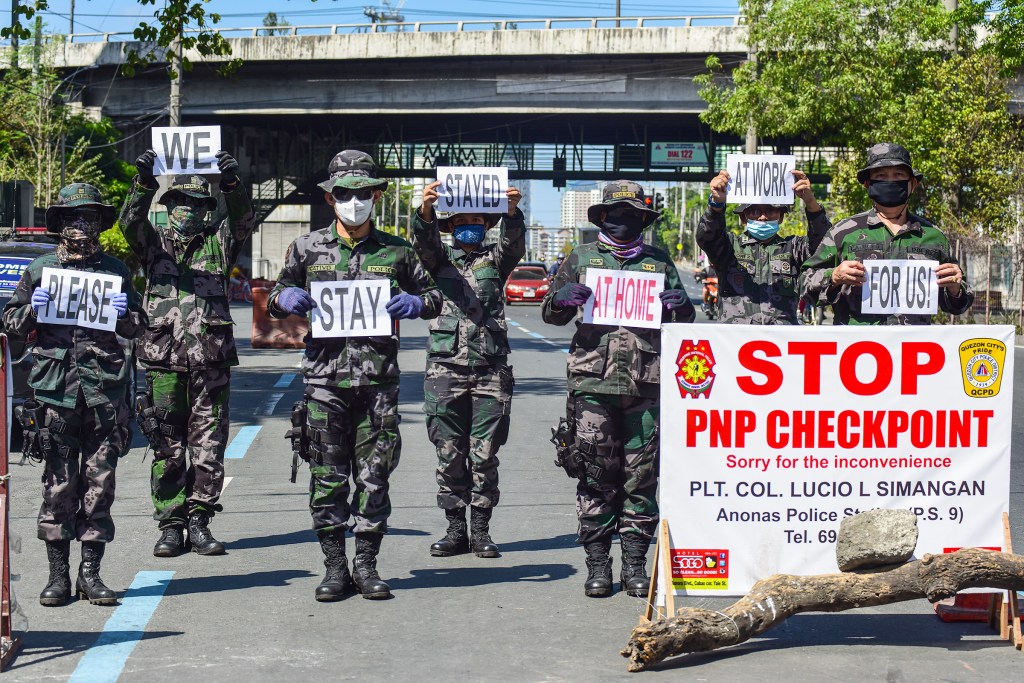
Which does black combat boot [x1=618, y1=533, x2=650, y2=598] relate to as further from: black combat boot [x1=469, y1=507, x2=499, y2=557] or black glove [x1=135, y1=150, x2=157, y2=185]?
black glove [x1=135, y1=150, x2=157, y2=185]

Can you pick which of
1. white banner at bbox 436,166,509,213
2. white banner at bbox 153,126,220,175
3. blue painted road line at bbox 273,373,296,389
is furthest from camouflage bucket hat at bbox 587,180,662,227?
blue painted road line at bbox 273,373,296,389

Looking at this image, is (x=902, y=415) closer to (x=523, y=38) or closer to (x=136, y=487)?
(x=136, y=487)

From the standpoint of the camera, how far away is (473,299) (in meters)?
8.29

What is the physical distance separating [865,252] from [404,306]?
7.77 feet

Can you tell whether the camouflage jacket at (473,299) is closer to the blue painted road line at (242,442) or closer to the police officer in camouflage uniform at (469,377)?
the police officer in camouflage uniform at (469,377)

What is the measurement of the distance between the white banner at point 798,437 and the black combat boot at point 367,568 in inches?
61.5

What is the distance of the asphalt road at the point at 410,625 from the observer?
586 cm

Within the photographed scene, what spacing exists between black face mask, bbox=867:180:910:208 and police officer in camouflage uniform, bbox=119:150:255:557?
3.52 metres

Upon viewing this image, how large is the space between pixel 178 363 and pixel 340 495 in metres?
1.58

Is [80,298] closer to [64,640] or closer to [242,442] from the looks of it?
[64,640]

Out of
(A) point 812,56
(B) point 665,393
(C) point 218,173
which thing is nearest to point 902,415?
(B) point 665,393

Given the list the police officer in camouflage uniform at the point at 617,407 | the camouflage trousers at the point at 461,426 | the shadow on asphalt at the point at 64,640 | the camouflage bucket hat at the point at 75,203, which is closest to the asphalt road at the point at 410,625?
the shadow on asphalt at the point at 64,640

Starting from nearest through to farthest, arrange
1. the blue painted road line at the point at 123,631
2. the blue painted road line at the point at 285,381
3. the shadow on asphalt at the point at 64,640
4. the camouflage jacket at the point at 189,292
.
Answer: the blue painted road line at the point at 123,631, the shadow on asphalt at the point at 64,640, the camouflage jacket at the point at 189,292, the blue painted road line at the point at 285,381

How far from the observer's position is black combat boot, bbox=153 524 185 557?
26.5 feet
